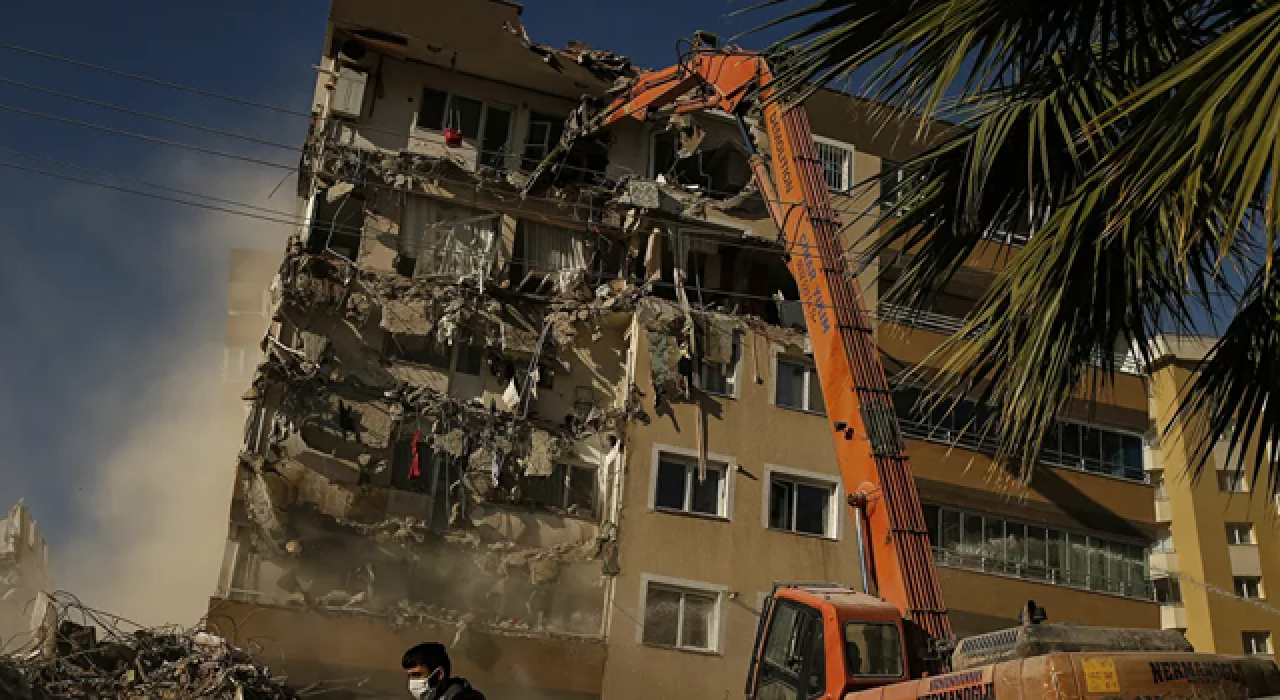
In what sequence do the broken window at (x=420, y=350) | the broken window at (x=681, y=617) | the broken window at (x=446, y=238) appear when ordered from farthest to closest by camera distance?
1. the broken window at (x=446, y=238)
2. the broken window at (x=420, y=350)
3. the broken window at (x=681, y=617)

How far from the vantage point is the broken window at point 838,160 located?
1116 inches

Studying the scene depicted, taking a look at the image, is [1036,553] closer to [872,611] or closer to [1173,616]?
[1173,616]

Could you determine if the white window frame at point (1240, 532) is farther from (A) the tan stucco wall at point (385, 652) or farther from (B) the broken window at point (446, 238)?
(B) the broken window at point (446, 238)

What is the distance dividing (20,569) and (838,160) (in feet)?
71.7

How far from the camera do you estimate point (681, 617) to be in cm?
2203

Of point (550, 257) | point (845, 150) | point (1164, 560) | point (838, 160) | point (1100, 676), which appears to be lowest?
point (1100, 676)

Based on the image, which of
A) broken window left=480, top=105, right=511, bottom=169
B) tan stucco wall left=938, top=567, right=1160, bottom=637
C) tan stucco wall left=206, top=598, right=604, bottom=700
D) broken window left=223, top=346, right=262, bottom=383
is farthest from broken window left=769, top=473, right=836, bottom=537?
broken window left=223, top=346, right=262, bottom=383

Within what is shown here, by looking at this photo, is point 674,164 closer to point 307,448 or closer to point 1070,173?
point 307,448

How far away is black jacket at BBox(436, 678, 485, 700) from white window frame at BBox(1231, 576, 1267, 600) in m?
28.8

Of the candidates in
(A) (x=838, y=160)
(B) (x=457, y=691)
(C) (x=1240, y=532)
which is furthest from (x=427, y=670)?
(C) (x=1240, y=532)

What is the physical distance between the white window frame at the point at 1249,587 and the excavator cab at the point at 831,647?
23714 mm

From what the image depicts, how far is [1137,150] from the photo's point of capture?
15.5 feet

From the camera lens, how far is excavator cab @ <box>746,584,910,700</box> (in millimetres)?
8992

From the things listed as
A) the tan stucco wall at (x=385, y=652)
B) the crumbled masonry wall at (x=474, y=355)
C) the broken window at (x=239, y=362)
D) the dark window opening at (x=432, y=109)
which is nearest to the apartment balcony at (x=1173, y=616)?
the crumbled masonry wall at (x=474, y=355)
